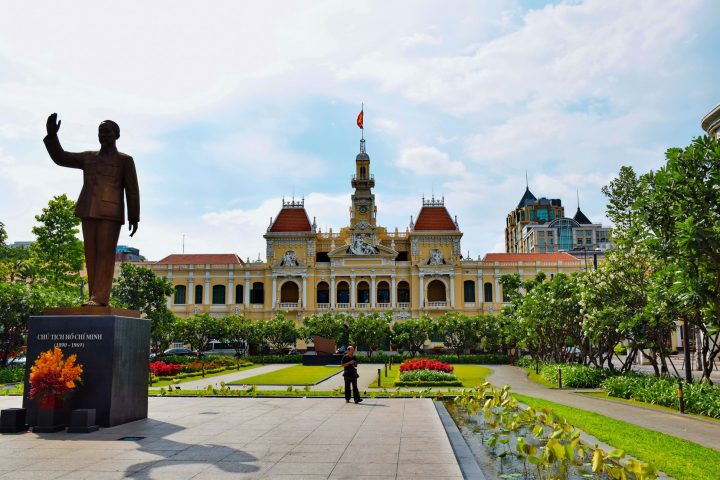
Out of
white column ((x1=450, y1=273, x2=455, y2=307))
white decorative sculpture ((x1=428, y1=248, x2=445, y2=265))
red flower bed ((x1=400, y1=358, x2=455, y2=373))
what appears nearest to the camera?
red flower bed ((x1=400, y1=358, x2=455, y2=373))

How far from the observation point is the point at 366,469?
815 cm

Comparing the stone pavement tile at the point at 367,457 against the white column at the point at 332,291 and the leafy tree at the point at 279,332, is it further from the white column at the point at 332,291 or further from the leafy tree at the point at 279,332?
the white column at the point at 332,291

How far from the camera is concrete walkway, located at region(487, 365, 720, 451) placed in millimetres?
12516

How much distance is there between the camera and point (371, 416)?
13914mm

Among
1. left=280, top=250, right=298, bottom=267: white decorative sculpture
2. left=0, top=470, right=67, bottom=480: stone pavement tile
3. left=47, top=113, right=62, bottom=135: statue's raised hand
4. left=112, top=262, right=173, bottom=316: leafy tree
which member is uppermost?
left=280, top=250, right=298, bottom=267: white decorative sculpture

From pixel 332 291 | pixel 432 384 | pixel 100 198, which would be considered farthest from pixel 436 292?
pixel 100 198

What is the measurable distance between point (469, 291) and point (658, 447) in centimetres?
5466

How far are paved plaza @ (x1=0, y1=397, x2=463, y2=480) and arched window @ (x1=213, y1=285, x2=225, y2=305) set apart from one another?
5236 cm

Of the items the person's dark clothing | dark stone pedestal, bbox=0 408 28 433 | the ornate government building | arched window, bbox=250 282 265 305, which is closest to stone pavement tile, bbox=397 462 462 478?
dark stone pedestal, bbox=0 408 28 433

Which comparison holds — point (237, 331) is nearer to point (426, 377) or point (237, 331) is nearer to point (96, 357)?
point (426, 377)

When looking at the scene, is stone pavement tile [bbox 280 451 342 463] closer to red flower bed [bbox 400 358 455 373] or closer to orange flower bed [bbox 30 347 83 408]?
orange flower bed [bbox 30 347 83 408]

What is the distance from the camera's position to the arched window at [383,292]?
65.8 meters

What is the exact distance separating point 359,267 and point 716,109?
Result: 36.9 metres

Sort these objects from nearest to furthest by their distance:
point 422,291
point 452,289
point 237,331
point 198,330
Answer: point 198,330, point 237,331, point 422,291, point 452,289
